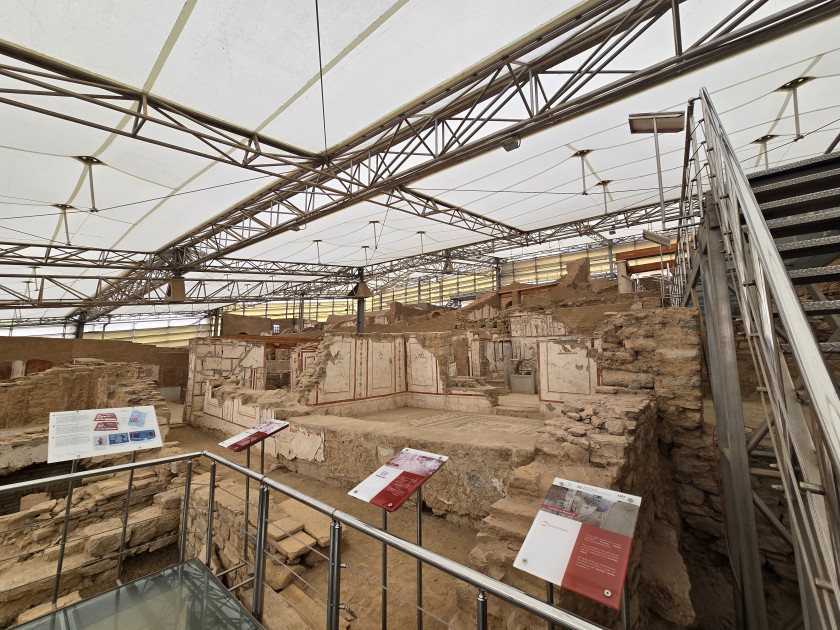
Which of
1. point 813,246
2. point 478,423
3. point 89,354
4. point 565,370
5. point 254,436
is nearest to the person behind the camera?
point 813,246

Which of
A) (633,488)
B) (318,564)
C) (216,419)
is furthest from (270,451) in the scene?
(633,488)

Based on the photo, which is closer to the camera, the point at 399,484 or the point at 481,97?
the point at 399,484

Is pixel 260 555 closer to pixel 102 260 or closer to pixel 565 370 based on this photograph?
pixel 565 370

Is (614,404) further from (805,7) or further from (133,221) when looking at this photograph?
(133,221)

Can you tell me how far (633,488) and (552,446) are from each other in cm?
84

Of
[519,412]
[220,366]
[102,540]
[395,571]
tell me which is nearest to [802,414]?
[395,571]

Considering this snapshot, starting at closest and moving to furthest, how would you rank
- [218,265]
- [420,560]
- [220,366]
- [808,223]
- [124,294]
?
[420,560] → [808,223] → [220,366] → [218,265] → [124,294]

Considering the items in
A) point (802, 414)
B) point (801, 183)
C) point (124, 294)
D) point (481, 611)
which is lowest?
point (481, 611)

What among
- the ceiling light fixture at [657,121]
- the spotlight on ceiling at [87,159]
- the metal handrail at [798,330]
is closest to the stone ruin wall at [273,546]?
the metal handrail at [798,330]

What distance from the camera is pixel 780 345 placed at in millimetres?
2207

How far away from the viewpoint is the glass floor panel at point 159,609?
2.49 meters

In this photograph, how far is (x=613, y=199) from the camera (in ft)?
36.6

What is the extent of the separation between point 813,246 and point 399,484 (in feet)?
10.2

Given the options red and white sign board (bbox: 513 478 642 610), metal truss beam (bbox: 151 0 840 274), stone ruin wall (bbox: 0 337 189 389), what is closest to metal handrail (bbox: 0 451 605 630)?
red and white sign board (bbox: 513 478 642 610)
